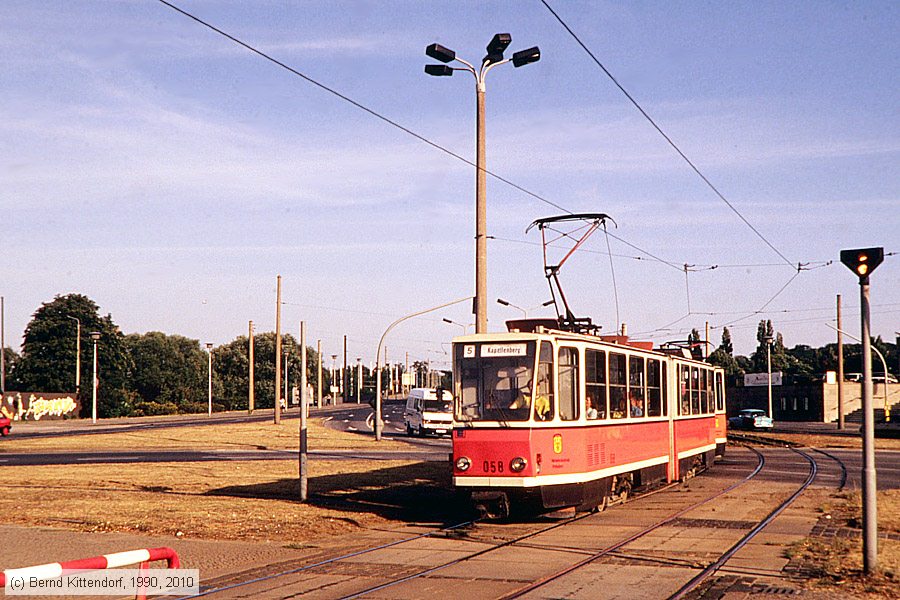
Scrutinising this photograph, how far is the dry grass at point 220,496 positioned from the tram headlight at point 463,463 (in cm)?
210

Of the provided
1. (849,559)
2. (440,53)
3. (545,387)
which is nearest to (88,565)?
(849,559)

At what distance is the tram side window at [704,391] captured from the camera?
25.7 meters

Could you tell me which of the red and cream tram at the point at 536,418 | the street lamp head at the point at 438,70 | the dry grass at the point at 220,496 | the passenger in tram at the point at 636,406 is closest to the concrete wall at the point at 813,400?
the dry grass at the point at 220,496

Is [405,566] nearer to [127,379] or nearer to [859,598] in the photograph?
[859,598]

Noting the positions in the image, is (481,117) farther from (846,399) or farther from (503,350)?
(846,399)

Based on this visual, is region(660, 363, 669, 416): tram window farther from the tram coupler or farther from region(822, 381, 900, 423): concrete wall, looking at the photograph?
region(822, 381, 900, 423): concrete wall

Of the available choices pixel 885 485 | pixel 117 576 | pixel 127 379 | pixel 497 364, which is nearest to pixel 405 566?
pixel 117 576

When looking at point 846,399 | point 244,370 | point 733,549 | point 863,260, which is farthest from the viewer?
point 244,370

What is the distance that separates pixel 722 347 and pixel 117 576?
133 metres

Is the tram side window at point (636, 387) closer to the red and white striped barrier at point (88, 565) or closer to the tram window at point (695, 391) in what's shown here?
the tram window at point (695, 391)

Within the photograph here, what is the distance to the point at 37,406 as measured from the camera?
3076 inches

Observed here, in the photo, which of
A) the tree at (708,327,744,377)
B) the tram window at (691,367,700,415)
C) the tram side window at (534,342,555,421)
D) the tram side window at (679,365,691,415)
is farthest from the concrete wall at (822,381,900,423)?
the tram side window at (534,342,555,421)

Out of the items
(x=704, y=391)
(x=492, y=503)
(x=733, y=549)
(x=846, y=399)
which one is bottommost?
(x=846, y=399)

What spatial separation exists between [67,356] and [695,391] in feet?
263
